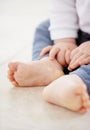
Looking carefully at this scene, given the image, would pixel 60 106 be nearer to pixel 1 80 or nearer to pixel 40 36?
pixel 1 80

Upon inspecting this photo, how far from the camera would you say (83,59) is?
2.78 ft

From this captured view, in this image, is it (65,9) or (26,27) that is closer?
(65,9)

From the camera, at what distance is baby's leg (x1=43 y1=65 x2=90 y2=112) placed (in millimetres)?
689

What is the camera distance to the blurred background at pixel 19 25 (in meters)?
1.21

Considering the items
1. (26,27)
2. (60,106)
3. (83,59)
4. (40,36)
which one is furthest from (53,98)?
(26,27)

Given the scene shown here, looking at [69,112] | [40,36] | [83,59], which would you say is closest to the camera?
[69,112]

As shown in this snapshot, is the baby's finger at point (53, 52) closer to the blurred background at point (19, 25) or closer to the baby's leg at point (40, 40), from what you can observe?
the baby's leg at point (40, 40)

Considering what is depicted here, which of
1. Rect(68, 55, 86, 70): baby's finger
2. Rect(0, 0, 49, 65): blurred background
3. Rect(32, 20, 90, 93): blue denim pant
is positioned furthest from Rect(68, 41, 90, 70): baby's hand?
Rect(0, 0, 49, 65): blurred background

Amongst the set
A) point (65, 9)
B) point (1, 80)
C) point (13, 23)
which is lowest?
point (13, 23)

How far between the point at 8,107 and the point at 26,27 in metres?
0.83

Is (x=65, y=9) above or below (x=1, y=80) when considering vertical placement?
above

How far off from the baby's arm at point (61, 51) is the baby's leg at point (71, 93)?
0.52 ft

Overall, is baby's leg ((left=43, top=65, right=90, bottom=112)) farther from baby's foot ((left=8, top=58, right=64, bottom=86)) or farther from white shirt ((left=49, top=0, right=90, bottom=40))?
white shirt ((left=49, top=0, right=90, bottom=40))

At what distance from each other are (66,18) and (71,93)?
397mm
